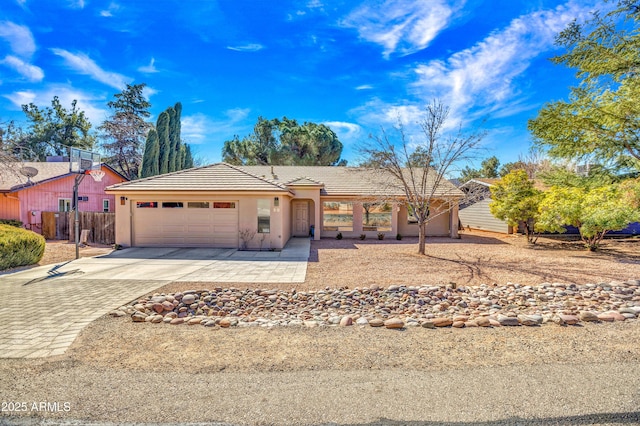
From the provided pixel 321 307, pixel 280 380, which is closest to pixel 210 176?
pixel 321 307

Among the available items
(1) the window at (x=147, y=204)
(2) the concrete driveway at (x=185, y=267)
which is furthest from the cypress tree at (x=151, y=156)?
(2) the concrete driveway at (x=185, y=267)

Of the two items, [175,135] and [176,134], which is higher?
[176,134]

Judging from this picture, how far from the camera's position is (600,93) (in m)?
11.3

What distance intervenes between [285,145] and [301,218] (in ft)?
40.6

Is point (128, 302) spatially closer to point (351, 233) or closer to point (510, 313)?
point (510, 313)

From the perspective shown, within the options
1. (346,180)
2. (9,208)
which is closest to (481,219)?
(346,180)

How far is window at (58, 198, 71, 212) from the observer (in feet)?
59.8

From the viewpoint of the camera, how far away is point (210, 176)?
13.8m

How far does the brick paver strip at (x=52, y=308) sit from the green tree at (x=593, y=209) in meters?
15.1

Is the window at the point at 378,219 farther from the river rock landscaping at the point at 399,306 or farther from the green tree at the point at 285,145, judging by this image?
the green tree at the point at 285,145

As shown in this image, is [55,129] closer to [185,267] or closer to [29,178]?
[29,178]

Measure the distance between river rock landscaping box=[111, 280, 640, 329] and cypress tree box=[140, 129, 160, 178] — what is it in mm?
19723

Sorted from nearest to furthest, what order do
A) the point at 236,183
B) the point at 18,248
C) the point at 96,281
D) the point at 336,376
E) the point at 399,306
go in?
the point at 336,376
the point at 399,306
the point at 96,281
the point at 18,248
the point at 236,183

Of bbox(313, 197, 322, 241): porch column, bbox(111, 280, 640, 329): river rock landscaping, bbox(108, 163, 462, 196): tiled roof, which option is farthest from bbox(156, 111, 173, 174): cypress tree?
bbox(111, 280, 640, 329): river rock landscaping
